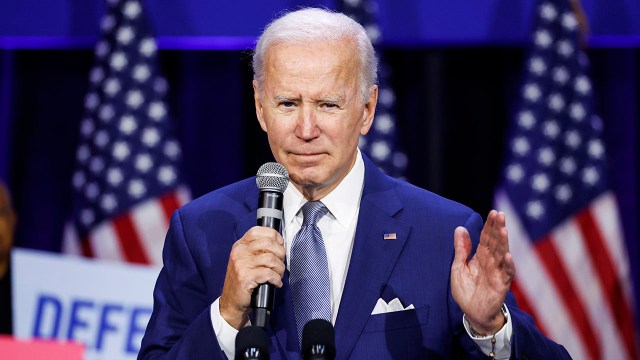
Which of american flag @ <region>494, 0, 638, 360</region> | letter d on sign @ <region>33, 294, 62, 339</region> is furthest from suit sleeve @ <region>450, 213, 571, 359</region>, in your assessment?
letter d on sign @ <region>33, 294, 62, 339</region>

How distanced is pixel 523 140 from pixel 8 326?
8.37ft

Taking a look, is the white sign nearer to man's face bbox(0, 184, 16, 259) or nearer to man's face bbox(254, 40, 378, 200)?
man's face bbox(0, 184, 16, 259)

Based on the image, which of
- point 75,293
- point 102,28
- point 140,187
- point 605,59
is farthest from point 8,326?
point 605,59

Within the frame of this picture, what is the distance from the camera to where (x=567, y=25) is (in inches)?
154

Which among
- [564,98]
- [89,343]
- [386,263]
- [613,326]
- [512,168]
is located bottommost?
[89,343]

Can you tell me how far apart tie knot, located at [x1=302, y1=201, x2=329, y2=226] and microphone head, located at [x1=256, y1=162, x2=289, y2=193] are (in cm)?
30

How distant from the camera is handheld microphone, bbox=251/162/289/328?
1.58 m

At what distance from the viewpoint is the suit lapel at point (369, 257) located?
1.88 metres

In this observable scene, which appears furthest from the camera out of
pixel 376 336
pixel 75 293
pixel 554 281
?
pixel 75 293

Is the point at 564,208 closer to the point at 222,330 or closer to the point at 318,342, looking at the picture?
the point at 222,330

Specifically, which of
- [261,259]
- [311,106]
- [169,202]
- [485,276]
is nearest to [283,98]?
[311,106]

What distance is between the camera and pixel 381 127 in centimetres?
391

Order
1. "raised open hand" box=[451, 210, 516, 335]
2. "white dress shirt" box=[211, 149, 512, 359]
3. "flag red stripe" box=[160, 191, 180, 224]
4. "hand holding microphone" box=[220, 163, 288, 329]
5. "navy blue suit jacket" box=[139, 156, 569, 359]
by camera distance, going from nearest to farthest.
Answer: "hand holding microphone" box=[220, 163, 288, 329] < "raised open hand" box=[451, 210, 516, 335] < "navy blue suit jacket" box=[139, 156, 569, 359] < "white dress shirt" box=[211, 149, 512, 359] < "flag red stripe" box=[160, 191, 180, 224]

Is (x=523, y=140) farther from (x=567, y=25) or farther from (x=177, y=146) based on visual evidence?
→ (x=177, y=146)
